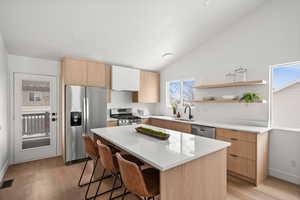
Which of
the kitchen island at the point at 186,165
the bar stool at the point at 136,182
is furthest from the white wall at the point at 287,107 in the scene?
the bar stool at the point at 136,182

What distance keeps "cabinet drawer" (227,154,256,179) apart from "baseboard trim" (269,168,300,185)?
60cm

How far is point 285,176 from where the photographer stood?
2.55 m

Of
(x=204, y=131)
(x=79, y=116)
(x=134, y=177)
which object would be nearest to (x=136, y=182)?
(x=134, y=177)

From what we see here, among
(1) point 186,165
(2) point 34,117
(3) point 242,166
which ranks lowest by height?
(3) point 242,166

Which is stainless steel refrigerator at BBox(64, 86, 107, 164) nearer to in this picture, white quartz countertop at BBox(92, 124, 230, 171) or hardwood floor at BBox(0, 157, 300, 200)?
hardwood floor at BBox(0, 157, 300, 200)

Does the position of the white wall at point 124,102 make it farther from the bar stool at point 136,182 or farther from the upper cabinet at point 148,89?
the bar stool at point 136,182

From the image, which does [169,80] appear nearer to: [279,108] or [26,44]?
[279,108]

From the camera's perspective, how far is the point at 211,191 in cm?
156

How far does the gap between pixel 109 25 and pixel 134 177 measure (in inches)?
102

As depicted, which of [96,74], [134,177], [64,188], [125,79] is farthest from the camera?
[125,79]

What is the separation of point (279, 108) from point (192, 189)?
2545 millimetres

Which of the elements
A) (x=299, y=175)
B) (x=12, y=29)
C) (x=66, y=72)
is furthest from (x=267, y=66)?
(x=12, y=29)

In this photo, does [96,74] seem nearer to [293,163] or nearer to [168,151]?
[168,151]

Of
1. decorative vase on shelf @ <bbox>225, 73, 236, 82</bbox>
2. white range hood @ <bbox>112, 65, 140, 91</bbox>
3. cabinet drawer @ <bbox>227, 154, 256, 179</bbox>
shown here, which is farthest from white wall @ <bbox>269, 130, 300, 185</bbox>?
white range hood @ <bbox>112, 65, 140, 91</bbox>
